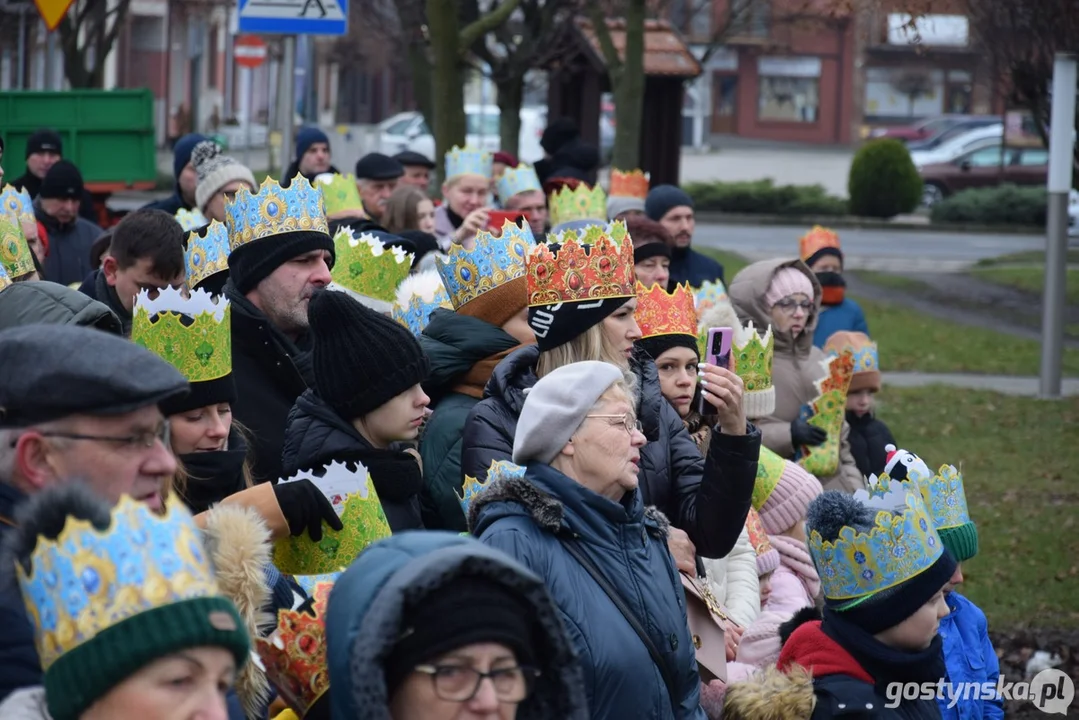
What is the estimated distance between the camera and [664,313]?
245 inches

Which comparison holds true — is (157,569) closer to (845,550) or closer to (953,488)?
(845,550)

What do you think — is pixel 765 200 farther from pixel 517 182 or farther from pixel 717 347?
pixel 717 347

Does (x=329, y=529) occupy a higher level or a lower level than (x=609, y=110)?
lower

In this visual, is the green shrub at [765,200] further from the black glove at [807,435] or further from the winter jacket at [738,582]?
the winter jacket at [738,582]

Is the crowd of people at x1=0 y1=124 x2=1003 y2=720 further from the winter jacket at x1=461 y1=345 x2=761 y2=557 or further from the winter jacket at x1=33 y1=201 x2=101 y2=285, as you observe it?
the winter jacket at x1=33 y1=201 x2=101 y2=285

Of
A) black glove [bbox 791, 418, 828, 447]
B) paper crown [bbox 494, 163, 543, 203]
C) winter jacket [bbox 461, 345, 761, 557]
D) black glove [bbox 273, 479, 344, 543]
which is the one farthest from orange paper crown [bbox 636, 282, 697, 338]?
paper crown [bbox 494, 163, 543, 203]

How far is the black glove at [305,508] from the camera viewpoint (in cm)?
400

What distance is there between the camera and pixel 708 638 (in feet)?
16.4

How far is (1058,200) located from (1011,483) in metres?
4.28

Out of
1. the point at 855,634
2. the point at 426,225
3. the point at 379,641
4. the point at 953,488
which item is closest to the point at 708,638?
the point at 855,634

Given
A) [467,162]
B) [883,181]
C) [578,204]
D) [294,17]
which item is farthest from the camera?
[883,181]

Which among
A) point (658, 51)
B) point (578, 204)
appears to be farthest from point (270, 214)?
point (658, 51)

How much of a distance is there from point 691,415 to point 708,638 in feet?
4.59

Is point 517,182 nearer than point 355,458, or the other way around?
point 355,458
